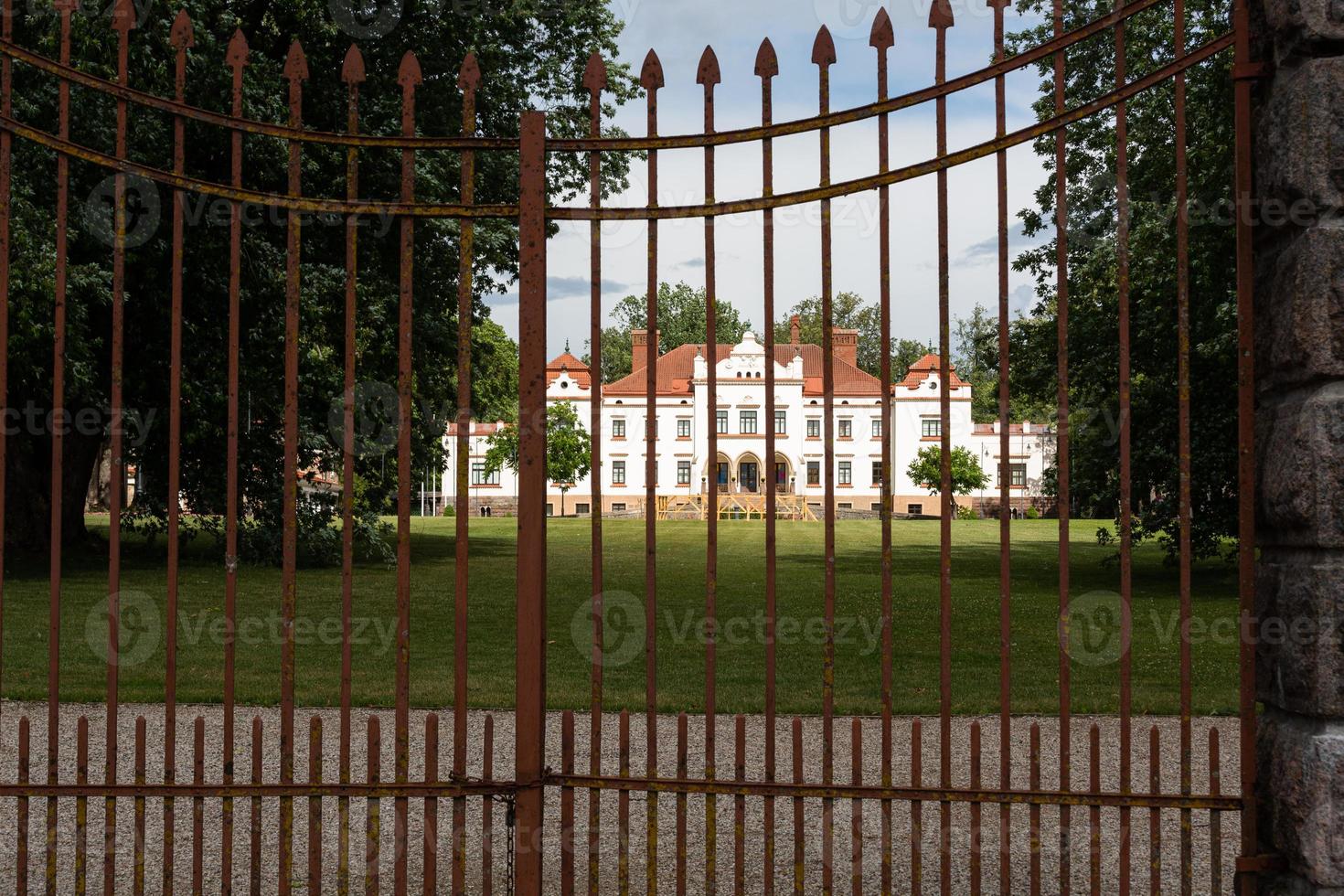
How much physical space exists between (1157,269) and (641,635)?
7.36m

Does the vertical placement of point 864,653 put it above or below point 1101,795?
below

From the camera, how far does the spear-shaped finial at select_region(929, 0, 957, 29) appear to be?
122 inches

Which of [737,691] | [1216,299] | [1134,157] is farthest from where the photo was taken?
[1134,157]

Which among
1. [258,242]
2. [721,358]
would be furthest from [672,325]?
[258,242]

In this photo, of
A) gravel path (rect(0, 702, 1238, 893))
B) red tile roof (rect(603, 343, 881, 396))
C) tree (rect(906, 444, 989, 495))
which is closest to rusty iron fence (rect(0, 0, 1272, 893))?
gravel path (rect(0, 702, 1238, 893))

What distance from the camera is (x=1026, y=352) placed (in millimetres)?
17578

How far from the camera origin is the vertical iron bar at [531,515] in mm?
3207

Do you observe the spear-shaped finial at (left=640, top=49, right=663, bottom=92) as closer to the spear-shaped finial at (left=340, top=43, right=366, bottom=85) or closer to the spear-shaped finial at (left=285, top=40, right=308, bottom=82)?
the spear-shaped finial at (left=340, top=43, right=366, bottom=85)

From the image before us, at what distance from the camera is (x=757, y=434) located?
55531 millimetres

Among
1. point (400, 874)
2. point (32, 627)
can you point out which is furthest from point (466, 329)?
point (32, 627)

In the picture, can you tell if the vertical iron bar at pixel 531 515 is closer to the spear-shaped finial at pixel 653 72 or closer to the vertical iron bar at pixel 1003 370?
the spear-shaped finial at pixel 653 72

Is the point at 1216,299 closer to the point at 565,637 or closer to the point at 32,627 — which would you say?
the point at 565,637

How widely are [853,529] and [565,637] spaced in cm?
2682

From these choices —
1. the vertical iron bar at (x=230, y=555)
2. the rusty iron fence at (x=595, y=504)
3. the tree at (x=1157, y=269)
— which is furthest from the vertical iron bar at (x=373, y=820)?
the tree at (x=1157, y=269)
